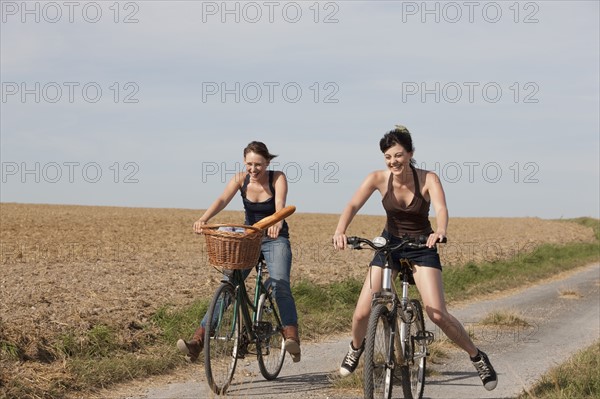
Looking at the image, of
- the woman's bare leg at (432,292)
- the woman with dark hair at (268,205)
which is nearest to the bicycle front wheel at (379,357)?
the woman's bare leg at (432,292)

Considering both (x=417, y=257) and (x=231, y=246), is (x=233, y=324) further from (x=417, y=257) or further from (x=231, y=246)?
(x=417, y=257)

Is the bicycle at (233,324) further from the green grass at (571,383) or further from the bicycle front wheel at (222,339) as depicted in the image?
the green grass at (571,383)

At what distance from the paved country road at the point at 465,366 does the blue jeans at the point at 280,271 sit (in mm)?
742

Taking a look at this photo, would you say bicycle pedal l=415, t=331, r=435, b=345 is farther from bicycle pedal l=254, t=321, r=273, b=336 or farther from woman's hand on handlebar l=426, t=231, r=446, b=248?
bicycle pedal l=254, t=321, r=273, b=336

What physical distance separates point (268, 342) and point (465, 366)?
2.46 m

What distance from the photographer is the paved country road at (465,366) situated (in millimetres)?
7500

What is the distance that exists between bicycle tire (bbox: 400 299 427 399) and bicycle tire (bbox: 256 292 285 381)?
1608 mm

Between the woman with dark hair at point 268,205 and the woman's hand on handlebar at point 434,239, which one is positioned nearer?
the woman's hand on handlebar at point 434,239

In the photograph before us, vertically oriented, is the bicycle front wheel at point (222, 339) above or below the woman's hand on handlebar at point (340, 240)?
below

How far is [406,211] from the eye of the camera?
6453mm

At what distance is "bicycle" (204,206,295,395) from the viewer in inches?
275

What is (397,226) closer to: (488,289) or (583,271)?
(488,289)


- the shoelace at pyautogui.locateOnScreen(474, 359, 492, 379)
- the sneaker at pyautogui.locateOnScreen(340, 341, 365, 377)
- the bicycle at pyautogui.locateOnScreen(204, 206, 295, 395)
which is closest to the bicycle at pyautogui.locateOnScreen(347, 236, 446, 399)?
the sneaker at pyautogui.locateOnScreen(340, 341, 365, 377)

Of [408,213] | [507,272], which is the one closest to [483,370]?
[408,213]
